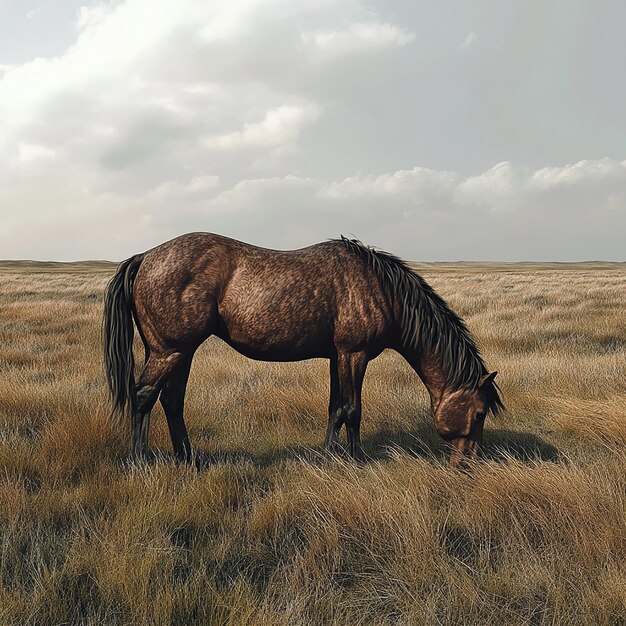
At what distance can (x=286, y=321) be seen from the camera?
4121 mm

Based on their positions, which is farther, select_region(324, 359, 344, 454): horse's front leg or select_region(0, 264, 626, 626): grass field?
select_region(324, 359, 344, 454): horse's front leg

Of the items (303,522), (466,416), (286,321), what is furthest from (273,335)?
(466,416)

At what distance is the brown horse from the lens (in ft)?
13.5

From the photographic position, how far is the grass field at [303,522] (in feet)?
7.47

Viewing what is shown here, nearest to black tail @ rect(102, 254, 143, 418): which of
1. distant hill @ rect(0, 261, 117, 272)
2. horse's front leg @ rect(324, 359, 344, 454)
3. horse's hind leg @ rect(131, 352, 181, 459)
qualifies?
horse's hind leg @ rect(131, 352, 181, 459)

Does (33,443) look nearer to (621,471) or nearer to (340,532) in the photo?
(340,532)

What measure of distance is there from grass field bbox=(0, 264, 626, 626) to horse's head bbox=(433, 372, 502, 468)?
1.46 ft

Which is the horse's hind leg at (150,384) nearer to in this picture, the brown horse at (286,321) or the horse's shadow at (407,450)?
the brown horse at (286,321)

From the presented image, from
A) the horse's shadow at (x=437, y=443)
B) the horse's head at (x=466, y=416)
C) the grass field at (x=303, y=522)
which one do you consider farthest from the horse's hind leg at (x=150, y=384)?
the horse's head at (x=466, y=416)

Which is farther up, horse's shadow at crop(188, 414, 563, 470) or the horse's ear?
the horse's ear

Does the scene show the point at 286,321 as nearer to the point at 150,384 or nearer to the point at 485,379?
the point at 150,384

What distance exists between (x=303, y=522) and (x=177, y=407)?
187 centimetres

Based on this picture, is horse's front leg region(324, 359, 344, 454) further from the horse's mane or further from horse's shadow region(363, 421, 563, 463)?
the horse's mane

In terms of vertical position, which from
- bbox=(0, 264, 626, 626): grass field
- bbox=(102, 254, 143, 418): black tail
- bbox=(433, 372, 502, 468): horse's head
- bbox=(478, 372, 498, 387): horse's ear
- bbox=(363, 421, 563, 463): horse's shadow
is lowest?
bbox=(363, 421, 563, 463): horse's shadow
